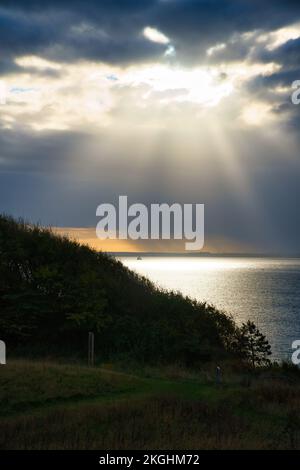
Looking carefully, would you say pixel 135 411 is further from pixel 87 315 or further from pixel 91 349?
pixel 87 315

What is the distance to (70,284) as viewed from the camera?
101 feet

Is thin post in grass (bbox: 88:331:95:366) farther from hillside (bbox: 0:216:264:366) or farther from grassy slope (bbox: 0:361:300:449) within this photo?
grassy slope (bbox: 0:361:300:449)

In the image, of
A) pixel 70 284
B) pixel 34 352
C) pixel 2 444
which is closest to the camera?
pixel 2 444

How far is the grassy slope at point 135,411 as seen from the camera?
507 inches

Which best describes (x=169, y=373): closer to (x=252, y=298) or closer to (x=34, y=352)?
(x=34, y=352)

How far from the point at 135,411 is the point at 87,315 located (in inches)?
548

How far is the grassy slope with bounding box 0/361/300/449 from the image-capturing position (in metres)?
12.9

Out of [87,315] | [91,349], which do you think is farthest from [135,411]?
[87,315]

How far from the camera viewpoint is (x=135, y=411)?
1549 cm

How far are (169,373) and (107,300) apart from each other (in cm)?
961

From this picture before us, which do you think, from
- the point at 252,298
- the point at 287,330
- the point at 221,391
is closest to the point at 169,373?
the point at 221,391

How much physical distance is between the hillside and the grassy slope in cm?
704

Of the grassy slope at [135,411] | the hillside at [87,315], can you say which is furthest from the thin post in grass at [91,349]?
the grassy slope at [135,411]

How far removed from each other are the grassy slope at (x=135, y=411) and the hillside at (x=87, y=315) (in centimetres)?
704
